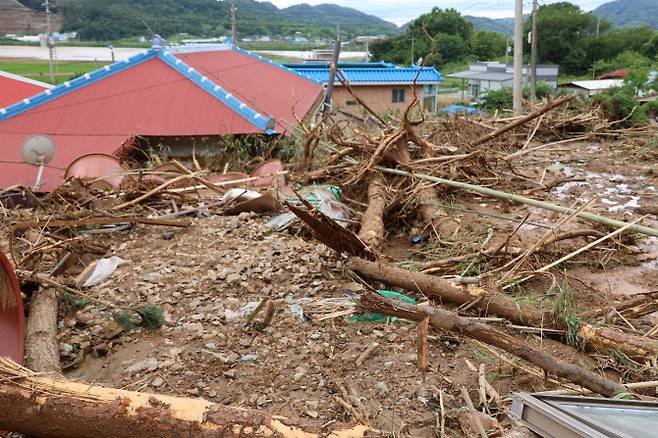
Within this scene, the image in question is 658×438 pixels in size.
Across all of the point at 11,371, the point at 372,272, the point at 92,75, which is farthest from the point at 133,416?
the point at 92,75

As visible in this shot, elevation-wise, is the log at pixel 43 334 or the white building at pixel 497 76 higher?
the white building at pixel 497 76

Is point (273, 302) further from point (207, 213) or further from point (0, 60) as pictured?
point (0, 60)

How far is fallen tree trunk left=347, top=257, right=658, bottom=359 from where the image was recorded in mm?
3027

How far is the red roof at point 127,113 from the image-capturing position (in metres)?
9.47

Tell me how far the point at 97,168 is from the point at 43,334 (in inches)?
131

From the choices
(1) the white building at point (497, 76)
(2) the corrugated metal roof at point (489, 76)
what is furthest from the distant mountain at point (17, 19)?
(1) the white building at point (497, 76)

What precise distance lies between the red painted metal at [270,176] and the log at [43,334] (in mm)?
2727

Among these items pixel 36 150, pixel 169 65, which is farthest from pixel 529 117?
pixel 169 65

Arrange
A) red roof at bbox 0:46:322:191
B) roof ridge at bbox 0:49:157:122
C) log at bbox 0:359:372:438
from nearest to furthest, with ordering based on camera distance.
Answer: log at bbox 0:359:372:438 → red roof at bbox 0:46:322:191 → roof ridge at bbox 0:49:157:122

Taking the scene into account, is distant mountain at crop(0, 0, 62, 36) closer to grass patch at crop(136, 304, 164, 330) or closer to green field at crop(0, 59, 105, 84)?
green field at crop(0, 59, 105, 84)

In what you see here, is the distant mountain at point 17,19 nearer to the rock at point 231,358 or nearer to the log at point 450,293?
the log at point 450,293

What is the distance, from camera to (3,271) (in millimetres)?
3334

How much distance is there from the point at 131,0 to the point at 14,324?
58.9 metres

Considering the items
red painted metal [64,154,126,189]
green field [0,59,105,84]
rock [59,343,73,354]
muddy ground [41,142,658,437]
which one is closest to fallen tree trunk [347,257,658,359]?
muddy ground [41,142,658,437]
